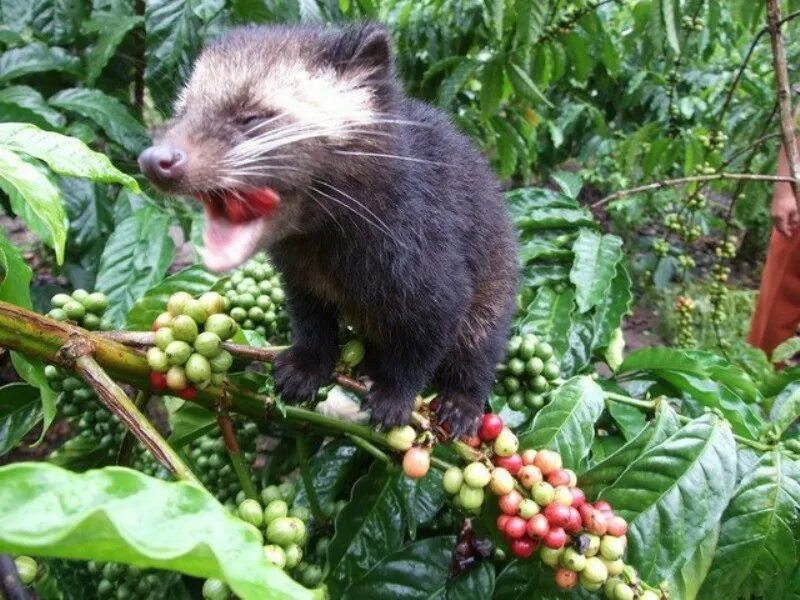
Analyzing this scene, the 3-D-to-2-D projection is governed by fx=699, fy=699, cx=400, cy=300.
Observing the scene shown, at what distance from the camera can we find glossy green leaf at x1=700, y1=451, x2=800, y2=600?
118 centimetres

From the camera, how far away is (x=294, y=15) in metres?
2.15

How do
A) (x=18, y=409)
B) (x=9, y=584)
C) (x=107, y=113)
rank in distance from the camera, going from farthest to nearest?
(x=107, y=113), (x=18, y=409), (x=9, y=584)

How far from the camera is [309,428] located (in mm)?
1244

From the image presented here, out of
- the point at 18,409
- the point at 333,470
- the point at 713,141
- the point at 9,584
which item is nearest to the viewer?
the point at 9,584

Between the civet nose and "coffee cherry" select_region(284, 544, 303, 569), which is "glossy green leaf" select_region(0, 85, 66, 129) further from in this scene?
"coffee cherry" select_region(284, 544, 303, 569)

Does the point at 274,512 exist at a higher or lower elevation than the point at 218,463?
higher

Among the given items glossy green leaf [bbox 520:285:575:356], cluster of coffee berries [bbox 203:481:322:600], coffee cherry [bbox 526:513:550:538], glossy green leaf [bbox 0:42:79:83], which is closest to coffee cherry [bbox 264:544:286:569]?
cluster of coffee berries [bbox 203:481:322:600]

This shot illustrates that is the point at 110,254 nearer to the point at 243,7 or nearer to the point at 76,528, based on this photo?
the point at 243,7

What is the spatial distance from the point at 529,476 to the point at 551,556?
11 centimetres

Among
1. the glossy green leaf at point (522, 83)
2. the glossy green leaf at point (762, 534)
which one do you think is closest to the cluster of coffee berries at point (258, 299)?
the glossy green leaf at point (762, 534)

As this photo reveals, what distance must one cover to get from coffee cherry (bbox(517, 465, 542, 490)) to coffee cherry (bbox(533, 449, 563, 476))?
0.04 ft

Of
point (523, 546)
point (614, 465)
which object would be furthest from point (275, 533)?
point (614, 465)

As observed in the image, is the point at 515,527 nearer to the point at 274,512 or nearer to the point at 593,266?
the point at 274,512

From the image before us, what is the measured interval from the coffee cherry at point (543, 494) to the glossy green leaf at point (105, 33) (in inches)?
75.2
